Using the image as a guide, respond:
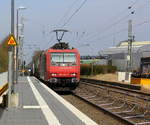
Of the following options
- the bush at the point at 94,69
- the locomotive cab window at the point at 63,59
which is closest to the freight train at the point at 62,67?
the locomotive cab window at the point at 63,59

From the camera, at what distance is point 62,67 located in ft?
81.6

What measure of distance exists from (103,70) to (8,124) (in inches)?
2263

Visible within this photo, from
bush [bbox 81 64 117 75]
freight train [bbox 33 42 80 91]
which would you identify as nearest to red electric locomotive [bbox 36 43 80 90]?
freight train [bbox 33 42 80 91]

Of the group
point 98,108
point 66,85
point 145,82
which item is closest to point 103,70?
point 145,82

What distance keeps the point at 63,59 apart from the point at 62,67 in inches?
27.3

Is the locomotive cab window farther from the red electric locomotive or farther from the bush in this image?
the bush

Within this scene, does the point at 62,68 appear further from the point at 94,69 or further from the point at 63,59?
the point at 94,69

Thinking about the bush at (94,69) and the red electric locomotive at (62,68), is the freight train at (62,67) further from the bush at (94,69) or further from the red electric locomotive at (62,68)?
the bush at (94,69)

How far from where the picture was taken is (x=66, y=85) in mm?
25031

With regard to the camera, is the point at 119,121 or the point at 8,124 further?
the point at 119,121

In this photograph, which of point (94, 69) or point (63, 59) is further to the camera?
point (94, 69)

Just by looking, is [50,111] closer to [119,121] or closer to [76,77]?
[119,121]

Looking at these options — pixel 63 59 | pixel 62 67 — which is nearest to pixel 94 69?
pixel 63 59

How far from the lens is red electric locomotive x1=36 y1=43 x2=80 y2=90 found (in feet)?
80.5
